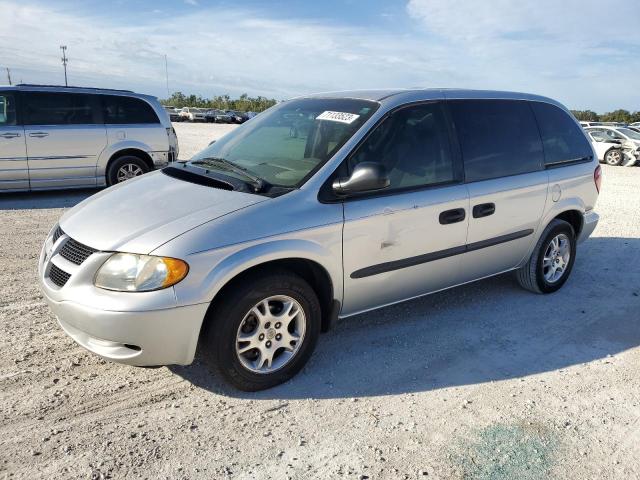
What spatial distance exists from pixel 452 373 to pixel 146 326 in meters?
2.00

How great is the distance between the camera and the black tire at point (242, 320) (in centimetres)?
301

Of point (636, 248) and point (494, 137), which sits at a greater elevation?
point (494, 137)

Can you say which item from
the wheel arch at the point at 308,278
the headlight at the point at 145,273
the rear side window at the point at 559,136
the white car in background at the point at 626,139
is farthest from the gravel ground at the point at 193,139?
the white car in background at the point at 626,139

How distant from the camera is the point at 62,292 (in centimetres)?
298

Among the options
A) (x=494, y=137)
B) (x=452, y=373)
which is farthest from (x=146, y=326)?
(x=494, y=137)

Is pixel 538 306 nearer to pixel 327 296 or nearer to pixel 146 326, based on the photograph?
pixel 327 296

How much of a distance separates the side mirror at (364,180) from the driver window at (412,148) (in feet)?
0.55

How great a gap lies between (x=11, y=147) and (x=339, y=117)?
6702mm

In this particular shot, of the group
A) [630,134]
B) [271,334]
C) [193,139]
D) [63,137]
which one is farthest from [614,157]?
[271,334]

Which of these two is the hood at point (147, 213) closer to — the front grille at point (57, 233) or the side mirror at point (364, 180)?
the front grille at point (57, 233)

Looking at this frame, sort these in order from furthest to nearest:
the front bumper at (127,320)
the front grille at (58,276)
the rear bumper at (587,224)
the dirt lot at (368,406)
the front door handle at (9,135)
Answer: the front door handle at (9,135) < the rear bumper at (587,224) < the front grille at (58,276) < the front bumper at (127,320) < the dirt lot at (368,406)

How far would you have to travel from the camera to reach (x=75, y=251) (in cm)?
308

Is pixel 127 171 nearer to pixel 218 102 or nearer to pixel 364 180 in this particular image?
pixel 364 180

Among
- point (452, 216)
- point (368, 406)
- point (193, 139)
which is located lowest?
point (368, 406)
